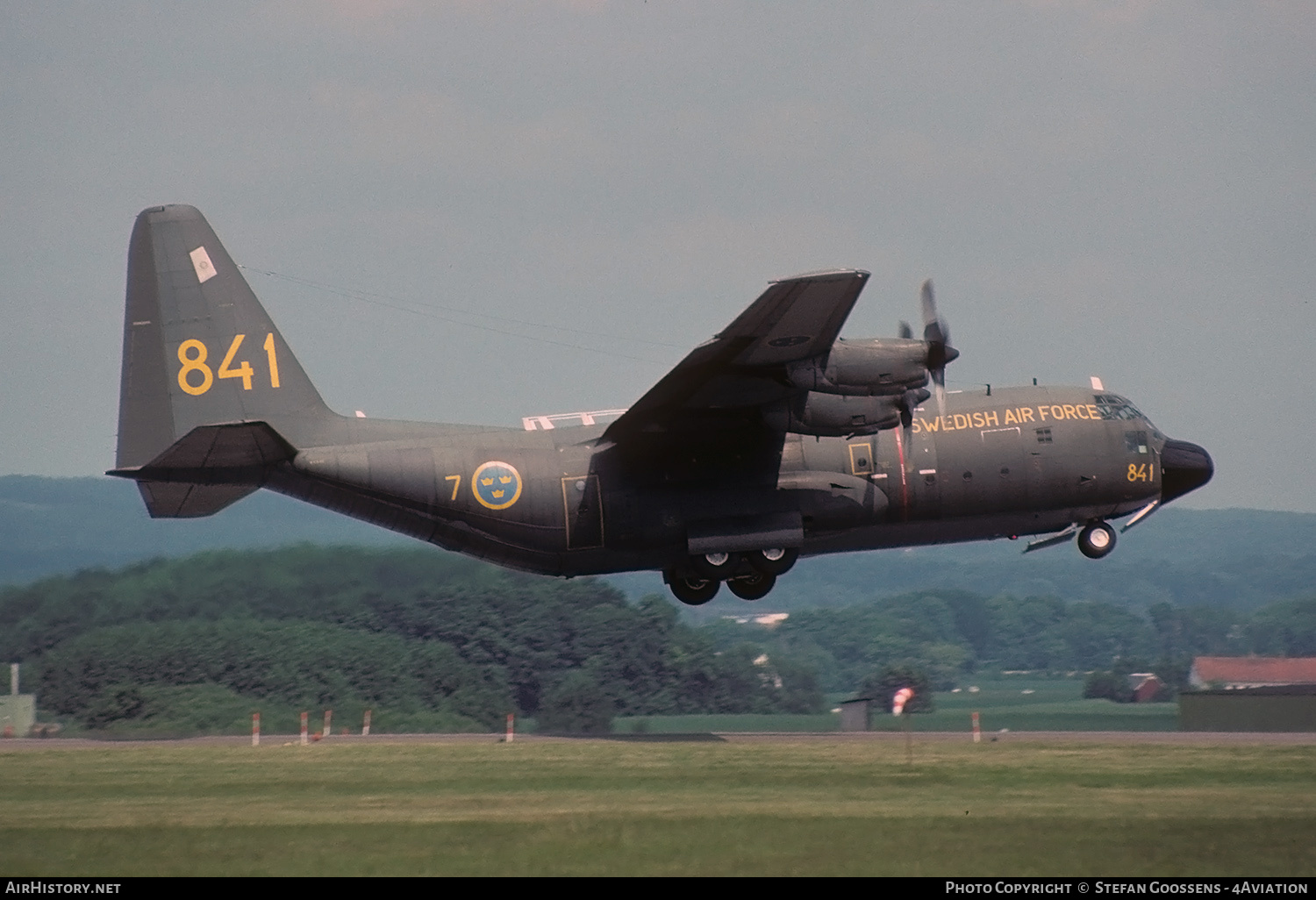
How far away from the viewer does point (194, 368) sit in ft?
102

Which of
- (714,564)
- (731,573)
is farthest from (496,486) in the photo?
(731,573)

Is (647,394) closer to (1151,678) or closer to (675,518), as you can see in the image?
(675,518)

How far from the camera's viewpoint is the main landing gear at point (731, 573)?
32.2 metres

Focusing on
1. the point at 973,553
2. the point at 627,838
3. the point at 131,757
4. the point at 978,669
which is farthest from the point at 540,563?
the point at 973,553

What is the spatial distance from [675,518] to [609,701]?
60.0ft

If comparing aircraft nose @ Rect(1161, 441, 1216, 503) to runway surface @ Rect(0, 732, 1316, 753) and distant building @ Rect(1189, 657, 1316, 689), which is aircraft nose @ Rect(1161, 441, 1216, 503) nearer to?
runway surface @ Rect(0, 732, 1316, 753)

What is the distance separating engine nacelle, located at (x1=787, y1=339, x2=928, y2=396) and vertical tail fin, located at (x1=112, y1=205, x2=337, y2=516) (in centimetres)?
970

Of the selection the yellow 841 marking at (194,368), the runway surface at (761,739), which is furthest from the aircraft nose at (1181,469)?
the yellow 841 marking at (194,368)

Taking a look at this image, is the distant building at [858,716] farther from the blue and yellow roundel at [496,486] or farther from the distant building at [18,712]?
the distant building at [18,712]

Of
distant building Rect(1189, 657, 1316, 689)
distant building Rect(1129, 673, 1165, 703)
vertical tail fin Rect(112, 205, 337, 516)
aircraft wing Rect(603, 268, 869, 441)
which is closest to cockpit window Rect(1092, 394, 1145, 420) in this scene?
aircraft wing Rect(603, 268, 869, 441)

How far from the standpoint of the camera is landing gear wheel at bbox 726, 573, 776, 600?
3328 cm

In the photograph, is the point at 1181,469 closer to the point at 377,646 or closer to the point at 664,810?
the point at 664,810

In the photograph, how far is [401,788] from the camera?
2667 cm

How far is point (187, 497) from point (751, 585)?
11.5m
